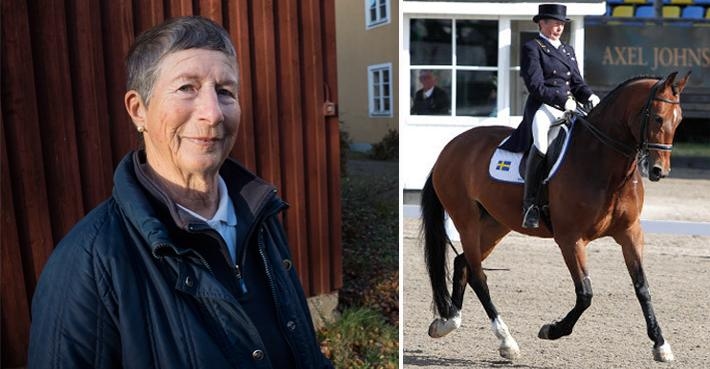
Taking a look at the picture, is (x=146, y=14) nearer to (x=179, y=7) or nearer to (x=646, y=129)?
(x=179, y=7)

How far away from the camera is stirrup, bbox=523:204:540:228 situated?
2.98 metres

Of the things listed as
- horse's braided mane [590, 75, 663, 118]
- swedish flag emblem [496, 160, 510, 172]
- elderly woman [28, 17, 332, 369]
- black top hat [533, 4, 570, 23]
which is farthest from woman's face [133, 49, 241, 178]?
swedish flag emblem [496, 160, 510, 172]

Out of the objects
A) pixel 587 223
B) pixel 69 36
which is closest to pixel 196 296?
pixel 587 223

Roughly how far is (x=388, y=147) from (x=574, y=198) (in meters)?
1.93

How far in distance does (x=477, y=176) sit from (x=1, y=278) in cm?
210

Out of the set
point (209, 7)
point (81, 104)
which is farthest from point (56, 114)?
point (209, 7)

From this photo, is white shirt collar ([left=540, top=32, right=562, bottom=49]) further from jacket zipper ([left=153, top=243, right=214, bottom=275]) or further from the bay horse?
jacket zipper ([left=153, top=243, right=214, bottom=275])

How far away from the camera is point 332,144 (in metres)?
4.30

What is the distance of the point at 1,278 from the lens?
9.73 ft

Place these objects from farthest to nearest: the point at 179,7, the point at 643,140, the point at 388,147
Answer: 1. the point at 388,147
2. the point at 179,7
3. the point at 643,140

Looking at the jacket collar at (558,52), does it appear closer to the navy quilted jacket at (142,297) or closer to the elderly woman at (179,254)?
the elderly woman at (179,254)

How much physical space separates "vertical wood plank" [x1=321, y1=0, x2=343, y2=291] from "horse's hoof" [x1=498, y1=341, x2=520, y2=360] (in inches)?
75.6

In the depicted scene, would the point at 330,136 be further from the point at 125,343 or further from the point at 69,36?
the point at 125,343

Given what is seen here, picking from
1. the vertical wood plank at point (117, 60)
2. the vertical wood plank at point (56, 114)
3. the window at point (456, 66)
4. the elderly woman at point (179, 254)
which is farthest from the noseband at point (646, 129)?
the vertical wood plank at point (56, 114)
